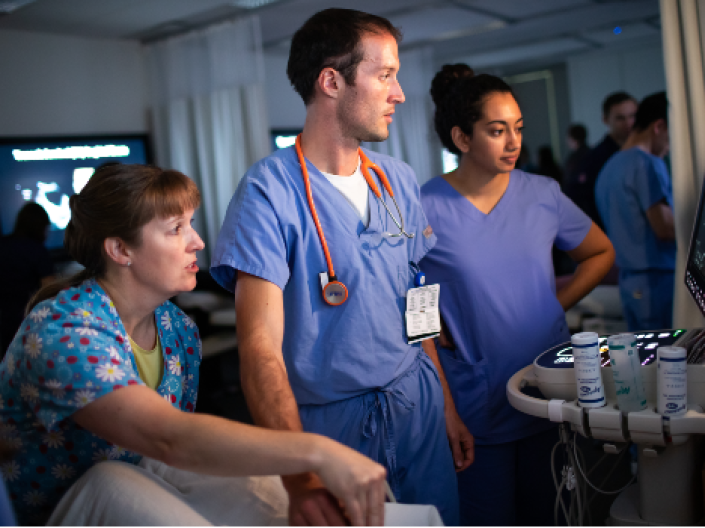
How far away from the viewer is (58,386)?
3.43ft

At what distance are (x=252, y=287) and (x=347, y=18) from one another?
0.64 metres

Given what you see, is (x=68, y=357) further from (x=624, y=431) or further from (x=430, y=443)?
(x=624, y=431)

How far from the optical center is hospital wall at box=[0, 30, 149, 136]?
4.62 meters

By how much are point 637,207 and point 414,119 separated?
395 cm

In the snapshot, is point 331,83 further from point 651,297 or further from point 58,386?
point 651,297

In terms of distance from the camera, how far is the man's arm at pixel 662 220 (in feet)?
9.17

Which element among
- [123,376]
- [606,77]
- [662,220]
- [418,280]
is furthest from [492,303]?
[606,77]

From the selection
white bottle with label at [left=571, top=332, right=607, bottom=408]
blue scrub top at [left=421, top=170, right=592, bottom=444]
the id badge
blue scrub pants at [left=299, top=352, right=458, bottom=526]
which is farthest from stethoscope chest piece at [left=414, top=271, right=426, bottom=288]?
white bottle with label at [left=571, top=332, right=607, bottom=408]

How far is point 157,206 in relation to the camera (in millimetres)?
1266

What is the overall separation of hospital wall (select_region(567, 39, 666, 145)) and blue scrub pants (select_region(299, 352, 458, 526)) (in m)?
8.15

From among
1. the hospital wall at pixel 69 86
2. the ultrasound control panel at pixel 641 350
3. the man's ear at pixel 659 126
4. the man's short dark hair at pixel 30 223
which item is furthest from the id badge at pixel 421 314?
the hospital wall at pixel 69 86

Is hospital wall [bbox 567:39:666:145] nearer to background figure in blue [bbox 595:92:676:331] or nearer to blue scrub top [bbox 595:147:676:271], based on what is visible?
background figure in blue [bbox 595:92:676:331]

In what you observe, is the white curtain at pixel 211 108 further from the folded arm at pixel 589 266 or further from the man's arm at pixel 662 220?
the folded arm at pixel 589 266

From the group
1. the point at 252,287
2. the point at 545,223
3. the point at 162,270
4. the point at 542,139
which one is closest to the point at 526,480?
the point at 545,223
